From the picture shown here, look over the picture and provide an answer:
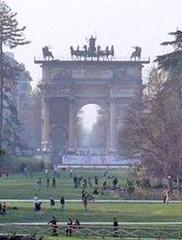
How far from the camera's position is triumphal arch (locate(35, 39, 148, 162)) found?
12238 centimetres

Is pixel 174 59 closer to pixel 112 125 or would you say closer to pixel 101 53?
pixel 112 125

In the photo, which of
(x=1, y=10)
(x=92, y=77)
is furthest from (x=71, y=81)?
(x=1, y=10)

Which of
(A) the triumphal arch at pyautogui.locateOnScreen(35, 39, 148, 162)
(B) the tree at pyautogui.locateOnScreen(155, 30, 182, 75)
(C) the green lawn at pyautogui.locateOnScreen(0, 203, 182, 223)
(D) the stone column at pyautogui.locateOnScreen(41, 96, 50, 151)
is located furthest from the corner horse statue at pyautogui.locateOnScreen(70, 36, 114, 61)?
(C) the green lawn at pyautogui.locateOnScreen(0, 203, 182, 223)

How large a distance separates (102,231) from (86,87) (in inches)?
3354

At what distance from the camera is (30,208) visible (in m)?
49.8

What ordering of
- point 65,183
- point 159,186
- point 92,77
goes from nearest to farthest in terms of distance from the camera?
point 159,186 → point 65,183 → point 92,77

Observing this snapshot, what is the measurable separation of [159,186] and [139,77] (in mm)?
60479

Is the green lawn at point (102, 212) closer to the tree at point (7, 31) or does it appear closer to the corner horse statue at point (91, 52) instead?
the tree at point (7, 31)

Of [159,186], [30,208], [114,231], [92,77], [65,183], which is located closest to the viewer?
[114,231]

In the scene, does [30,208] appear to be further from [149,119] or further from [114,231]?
[149,119]

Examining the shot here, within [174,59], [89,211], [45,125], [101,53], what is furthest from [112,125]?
[89,211]

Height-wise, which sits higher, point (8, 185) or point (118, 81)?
point (118, 81)

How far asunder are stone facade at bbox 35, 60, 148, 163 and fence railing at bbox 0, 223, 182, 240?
81.6 meters

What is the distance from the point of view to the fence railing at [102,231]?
37.5 meters
